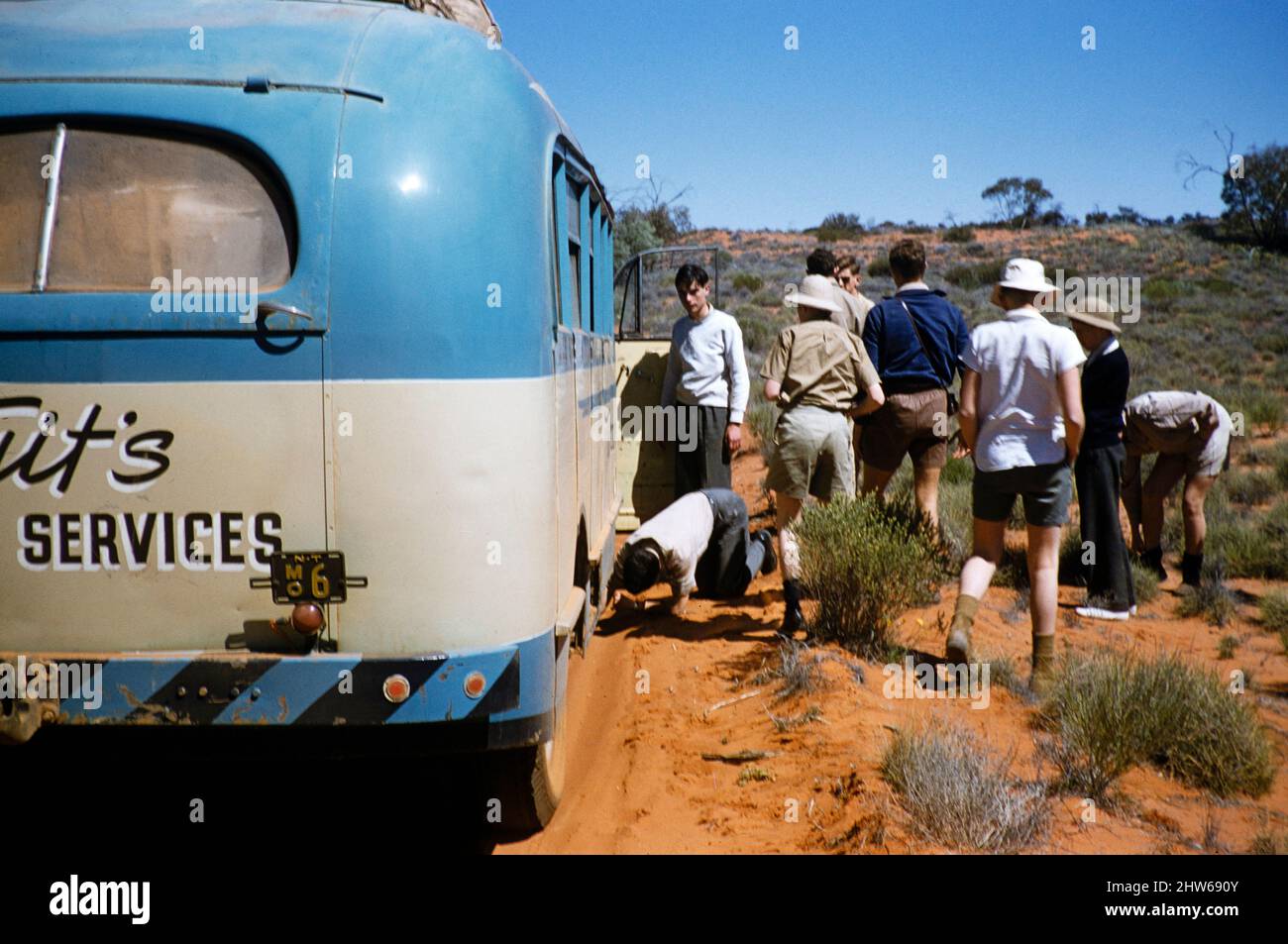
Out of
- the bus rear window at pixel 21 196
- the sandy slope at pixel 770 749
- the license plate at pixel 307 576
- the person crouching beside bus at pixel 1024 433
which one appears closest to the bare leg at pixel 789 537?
the sandy slope at pixel 770 749

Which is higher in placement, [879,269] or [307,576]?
[879,269]

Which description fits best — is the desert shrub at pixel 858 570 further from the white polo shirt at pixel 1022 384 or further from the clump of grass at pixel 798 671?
the white polo shirt at pixel 1022 384

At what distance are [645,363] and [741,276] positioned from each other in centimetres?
2362

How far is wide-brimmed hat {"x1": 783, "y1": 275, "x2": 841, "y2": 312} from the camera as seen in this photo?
690 centimetres

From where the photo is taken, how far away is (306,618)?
3.41m

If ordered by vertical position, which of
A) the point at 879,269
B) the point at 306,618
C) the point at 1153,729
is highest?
the point at 879,269

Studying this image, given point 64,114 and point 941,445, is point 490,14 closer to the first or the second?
point 64,114

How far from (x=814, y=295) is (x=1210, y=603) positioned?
4019 millimetres

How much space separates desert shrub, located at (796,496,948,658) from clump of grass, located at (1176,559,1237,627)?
288cm

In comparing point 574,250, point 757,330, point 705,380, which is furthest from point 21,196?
point 757,330

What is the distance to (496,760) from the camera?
4.44 meters

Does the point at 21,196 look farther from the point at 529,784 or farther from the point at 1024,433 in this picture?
the point at 1024,433

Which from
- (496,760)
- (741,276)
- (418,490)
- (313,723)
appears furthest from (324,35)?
(741,276)

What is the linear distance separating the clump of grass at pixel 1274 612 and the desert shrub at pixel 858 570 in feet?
10.6
